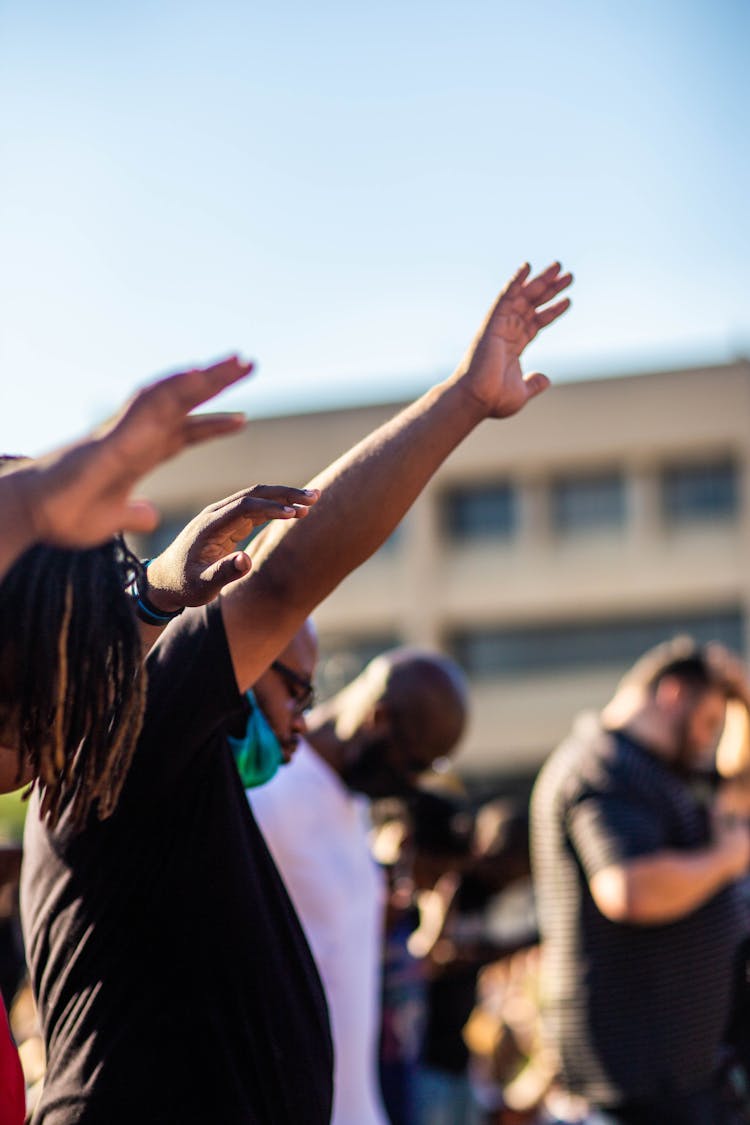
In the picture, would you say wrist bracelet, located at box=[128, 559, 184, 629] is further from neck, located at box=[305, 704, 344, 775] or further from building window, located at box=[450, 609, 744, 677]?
building window, located at box=[450, 609, 744, 677]

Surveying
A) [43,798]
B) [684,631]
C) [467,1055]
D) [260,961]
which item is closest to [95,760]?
[43,798]

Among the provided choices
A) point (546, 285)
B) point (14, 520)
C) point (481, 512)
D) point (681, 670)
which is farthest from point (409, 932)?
point (481, 512)

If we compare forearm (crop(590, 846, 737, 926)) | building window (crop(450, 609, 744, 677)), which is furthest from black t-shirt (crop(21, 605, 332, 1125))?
building window (crop(450, 609, 744, 677))

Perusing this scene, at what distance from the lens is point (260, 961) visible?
1.69 m

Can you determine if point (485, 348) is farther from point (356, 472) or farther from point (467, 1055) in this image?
point (467, 1055)

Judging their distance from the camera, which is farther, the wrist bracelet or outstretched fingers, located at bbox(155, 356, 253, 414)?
the wrist bracelet

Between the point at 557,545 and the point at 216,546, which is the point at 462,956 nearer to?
the point at 216,546

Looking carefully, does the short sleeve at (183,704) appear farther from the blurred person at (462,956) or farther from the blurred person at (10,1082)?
the blurred person at (462,956)

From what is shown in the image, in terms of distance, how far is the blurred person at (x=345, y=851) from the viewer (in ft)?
9.49

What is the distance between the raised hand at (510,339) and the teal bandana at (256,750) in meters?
0.53

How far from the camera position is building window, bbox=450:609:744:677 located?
2984 cm

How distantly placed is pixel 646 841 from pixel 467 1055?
1485 millimetres

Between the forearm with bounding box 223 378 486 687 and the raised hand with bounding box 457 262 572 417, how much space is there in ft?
0.27

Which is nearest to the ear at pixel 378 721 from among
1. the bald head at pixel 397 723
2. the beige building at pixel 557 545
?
the bald head at pixel 397 723
